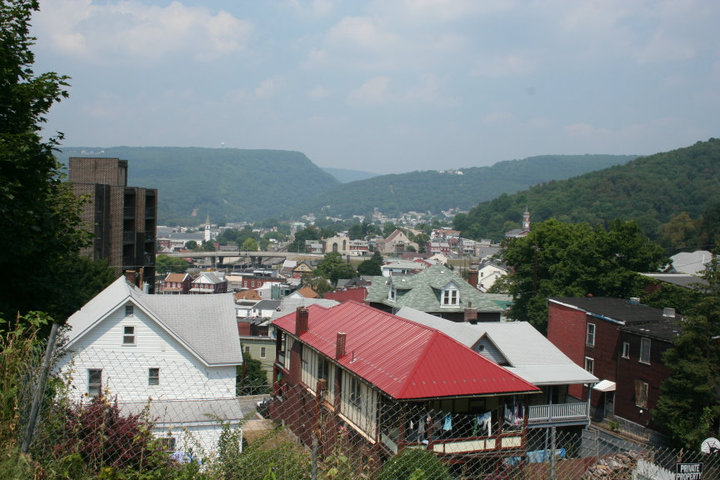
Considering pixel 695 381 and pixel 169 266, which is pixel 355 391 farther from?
pixel 169 266

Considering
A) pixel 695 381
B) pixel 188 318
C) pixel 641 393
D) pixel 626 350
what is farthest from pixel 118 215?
pixel 695 381

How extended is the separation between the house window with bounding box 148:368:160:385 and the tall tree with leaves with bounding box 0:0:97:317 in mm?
4926

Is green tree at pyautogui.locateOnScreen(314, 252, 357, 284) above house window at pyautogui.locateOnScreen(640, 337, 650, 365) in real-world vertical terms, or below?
below

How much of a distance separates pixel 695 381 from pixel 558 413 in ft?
15.5

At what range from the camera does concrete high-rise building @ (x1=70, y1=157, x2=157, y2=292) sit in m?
45.8

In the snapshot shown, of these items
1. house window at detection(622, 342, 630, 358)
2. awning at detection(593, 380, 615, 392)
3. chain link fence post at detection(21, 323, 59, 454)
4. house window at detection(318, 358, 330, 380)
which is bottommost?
awning at detection(593, 380, 615, 392)

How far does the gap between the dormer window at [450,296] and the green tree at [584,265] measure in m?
7.14

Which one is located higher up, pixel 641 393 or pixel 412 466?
pixel 412 466

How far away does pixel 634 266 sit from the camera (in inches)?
1617

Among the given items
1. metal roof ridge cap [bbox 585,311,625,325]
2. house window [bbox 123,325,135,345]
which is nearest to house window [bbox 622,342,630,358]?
metal roof ridge cap [bbox 585,311,625,325]

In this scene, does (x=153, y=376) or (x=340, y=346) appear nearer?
(x=340, y=346)

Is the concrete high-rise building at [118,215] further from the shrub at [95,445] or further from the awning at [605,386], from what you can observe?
the shrub at [95,445]

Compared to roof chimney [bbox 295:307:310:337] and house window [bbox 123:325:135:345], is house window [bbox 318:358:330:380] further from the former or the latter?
house window [bbox 123:325:135:345]

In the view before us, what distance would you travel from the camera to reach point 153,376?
18.6 metres
